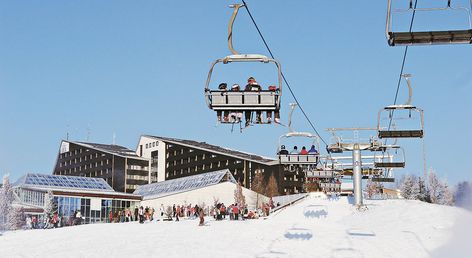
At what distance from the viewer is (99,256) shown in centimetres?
2464

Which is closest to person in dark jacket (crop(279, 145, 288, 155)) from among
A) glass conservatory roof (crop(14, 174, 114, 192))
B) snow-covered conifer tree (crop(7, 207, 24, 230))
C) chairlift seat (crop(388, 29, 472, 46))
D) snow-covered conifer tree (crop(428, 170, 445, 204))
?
chairlift seat (crop(388, 29, 472, 46))

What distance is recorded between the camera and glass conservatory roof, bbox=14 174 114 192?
92.3 metres

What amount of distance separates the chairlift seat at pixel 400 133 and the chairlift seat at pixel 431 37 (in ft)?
58.0

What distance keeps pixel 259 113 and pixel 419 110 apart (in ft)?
37.2

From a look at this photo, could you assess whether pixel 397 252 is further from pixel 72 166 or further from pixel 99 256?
pixel 72 166

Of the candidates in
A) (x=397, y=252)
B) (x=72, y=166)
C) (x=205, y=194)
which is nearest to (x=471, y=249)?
(x=397, y=252)

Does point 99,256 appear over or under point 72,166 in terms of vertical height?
A: under

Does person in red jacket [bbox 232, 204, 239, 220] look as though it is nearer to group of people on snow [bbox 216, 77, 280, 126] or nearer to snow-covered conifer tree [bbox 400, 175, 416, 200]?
group of people on snow [bbox 216, 77, 280, 126]

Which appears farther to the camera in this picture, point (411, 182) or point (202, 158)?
point (202, 158)

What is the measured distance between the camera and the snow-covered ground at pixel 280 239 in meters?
25.0

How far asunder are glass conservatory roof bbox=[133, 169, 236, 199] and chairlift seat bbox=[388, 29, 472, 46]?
9020 centimetres

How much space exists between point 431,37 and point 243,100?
551 cm

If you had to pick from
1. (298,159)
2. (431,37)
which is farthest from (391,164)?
(431,37)

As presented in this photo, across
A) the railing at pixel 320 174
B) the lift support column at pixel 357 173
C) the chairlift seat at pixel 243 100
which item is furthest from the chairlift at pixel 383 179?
the chairlift seat at pixel 243 100
